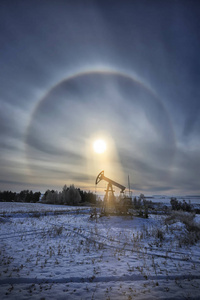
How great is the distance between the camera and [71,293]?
14.8 feet

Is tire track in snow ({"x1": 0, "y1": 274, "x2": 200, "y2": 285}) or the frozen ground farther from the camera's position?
tire track in snow ({"x1": 0, "y1": 274, "x2": 200, "y2": 285})

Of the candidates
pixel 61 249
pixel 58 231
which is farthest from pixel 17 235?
pixel 61 249

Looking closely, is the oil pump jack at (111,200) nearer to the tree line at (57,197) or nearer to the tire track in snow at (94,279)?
the tire track in snow at (94,279)

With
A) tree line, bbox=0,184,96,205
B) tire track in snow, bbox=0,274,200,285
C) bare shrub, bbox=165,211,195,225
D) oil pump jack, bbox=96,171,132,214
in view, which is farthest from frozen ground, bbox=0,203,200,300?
tree line, bbox=0,184,96,205

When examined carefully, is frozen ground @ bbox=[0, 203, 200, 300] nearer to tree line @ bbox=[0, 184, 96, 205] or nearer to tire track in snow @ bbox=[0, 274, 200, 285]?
tire track in snow @ bbox=[0, 274, 200, 285]

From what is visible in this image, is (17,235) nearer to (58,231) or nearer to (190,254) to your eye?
(58,231)

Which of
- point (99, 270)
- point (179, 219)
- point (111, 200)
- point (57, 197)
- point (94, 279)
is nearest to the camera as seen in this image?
point (94, 279)

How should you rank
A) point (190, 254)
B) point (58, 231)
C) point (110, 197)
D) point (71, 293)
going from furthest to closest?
point (110, 197)
point (58, 231)
point (190, 254)
point (71, 293)

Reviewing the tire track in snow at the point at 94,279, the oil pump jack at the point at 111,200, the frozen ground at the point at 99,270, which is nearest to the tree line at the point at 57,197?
the oil pump jack at the point at 111,200

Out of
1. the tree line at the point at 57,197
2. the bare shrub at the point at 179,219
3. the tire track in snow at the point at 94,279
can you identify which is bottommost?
the tire track in snow at the point at 94,279

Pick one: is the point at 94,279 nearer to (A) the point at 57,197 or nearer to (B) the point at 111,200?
(B) the point at 111,200

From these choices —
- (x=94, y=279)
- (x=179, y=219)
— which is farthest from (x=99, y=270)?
(x=179, y=219)

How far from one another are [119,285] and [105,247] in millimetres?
4157

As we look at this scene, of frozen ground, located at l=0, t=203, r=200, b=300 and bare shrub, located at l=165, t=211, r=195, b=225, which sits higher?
bare shrub, located at l=165, t=211, r=195, b=225
